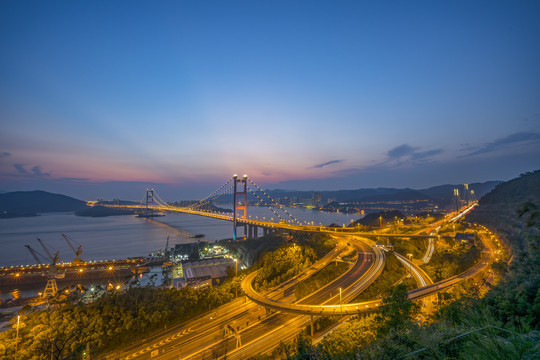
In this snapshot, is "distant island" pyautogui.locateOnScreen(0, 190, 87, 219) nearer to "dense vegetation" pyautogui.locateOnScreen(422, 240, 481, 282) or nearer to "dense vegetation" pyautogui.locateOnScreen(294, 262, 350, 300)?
"dense vegetation" pyautogui.locateOnScreen(294, 262, 350, 300)

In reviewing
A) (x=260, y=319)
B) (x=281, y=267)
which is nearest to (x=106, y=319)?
(x=260, y=319)

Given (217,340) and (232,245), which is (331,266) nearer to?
(217,340)

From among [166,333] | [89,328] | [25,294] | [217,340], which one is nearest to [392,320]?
[217,340]

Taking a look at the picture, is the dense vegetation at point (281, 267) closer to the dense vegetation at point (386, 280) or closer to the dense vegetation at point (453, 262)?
the dense vegetation at point (386, 280)

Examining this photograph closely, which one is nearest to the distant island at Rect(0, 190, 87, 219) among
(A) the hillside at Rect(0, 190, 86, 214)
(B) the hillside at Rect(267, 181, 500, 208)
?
(A) the hillside at Rect(0, 190, 86, 214)

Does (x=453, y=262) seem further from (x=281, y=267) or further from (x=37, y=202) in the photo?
(x=37, y=202)

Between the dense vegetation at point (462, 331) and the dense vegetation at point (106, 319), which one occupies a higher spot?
the dense vegetation at point (462, 331)

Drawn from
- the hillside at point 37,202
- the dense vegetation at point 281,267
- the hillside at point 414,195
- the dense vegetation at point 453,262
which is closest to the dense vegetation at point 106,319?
the dense vegetation at point 281,267

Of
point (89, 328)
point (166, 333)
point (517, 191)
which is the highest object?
point (517, 191)
